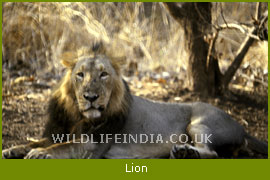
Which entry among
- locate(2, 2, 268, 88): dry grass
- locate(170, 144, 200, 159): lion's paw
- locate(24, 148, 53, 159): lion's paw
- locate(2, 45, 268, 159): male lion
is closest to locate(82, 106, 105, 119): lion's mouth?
locate(2, 45, 268, 159): male lion

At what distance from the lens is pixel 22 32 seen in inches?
349

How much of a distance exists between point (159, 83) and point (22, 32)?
2.93 m

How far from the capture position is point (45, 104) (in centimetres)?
698

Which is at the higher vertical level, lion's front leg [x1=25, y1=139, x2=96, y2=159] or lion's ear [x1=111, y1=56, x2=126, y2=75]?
lion's ear [x1=111, y1=56, x2=126, y2=75]

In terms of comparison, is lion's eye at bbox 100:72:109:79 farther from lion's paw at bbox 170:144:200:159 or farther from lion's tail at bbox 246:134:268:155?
lion's tail at bbox 246:134:268:155

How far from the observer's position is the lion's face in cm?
431

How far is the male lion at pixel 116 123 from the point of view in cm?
437

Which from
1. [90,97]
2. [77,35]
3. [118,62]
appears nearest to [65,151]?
[90,97]

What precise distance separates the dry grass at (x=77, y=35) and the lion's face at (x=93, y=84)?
13.0 feet

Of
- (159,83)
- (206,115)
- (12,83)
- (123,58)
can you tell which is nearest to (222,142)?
(206,115)

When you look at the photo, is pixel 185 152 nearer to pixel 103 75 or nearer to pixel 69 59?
pixel 103 75

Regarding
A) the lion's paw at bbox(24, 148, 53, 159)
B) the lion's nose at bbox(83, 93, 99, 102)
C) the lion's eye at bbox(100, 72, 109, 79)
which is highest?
the lion's eye at bbox(100, 72, 109, 79)

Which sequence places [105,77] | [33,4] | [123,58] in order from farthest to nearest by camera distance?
1. [33,4]
2. [123,58]
3. [105,77]

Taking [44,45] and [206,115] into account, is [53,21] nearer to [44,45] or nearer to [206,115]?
[44,45]
